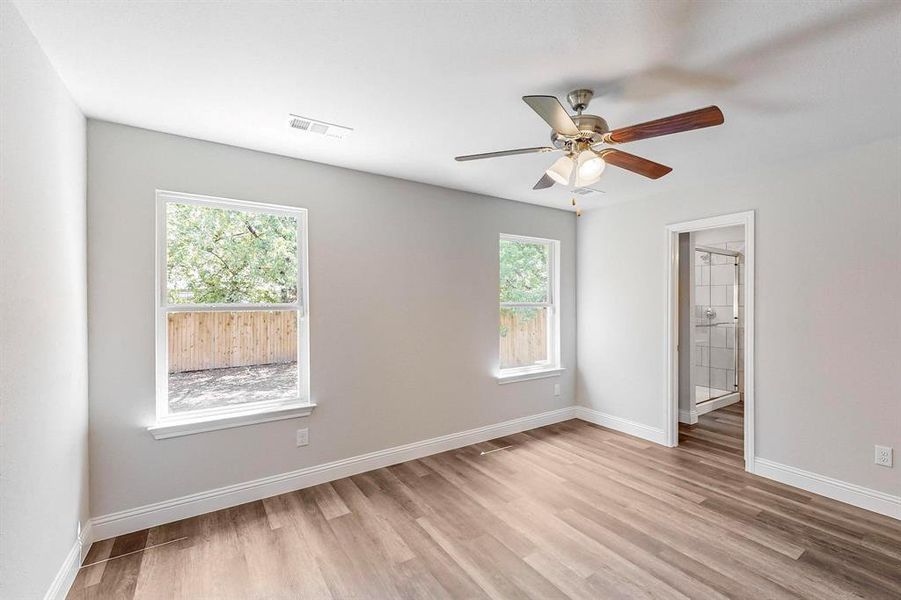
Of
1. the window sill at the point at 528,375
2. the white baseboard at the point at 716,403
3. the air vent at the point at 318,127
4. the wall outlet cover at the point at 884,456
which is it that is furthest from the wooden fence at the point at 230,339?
the white baseboard at the point at 716,403

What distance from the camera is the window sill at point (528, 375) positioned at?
430cm

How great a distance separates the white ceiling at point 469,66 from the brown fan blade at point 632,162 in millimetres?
295

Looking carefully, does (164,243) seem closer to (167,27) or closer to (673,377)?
(167,27)

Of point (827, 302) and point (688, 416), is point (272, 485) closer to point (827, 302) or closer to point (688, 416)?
point (827, 302)

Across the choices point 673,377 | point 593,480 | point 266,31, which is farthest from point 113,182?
point 673,377

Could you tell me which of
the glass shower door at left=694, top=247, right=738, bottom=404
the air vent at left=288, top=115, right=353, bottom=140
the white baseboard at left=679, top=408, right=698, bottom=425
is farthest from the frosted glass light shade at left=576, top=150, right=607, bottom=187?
the glass shower door at left=694, top=247, right=738, bottom=404

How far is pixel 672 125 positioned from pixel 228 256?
2.84 meters

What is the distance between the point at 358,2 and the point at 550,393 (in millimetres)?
4180

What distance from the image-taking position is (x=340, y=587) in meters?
2.04

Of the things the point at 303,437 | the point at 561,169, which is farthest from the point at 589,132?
the point at 303,437

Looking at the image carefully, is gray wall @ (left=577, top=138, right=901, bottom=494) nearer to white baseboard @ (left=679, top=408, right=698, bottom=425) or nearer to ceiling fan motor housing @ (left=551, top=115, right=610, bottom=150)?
white baseboard @ (left=679, top=408, right=698, bottom=425)

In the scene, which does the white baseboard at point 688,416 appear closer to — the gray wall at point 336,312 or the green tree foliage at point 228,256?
the gray wall at point 336,312

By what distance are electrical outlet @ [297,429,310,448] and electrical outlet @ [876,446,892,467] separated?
404cm

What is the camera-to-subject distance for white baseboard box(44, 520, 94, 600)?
6.08ft
